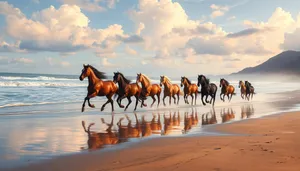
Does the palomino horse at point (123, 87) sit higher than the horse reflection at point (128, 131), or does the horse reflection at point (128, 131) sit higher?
the palomino horse at point (123, 87)

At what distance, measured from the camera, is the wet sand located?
15.9ft

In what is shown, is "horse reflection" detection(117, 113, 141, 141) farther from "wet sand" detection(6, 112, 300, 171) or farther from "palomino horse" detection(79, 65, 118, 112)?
"palomino horse" detection(79, 65, 118, 112)

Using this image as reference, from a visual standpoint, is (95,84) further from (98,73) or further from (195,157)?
(195,157)

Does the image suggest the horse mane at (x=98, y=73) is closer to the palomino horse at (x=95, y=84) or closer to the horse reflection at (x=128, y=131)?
the palomino horse at (x=95, y=84)

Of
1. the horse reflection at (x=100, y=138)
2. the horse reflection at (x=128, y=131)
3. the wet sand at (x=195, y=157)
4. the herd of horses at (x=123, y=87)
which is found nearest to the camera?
the wet sand at (x=195, y=157)

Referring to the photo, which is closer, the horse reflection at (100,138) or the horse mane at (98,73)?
the horse reflection at (100,138)

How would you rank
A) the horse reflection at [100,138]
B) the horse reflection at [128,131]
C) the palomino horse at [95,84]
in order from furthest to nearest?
the palomino horse at [95,84], the horse reflection at [128,131], the horse reflection at [100,138]

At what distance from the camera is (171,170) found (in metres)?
4.63

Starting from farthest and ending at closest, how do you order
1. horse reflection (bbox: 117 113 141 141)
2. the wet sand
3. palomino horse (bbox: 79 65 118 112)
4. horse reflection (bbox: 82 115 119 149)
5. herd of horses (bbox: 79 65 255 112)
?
herd of horses (bbox: 79 65 255 112) → palomino horse (bbox: 79 65 118 112) → horse reflection (bbox: 117 113 141 141) → horse reflection (bbox: 82 115 119 149) → the wet sand

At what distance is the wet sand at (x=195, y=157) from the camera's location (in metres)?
4.85

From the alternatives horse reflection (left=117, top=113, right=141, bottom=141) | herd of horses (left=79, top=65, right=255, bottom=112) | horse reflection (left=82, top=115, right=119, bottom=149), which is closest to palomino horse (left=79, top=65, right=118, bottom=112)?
herd of horses (left=79, top=65, right=255, bottom=112)

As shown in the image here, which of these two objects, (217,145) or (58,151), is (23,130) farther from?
(217,145)

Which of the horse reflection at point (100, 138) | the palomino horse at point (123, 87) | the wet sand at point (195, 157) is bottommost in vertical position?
the wet sand at point (195, 157)

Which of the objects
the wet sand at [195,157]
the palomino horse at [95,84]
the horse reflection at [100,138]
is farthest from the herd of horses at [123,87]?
the wet sand at [195,157]
